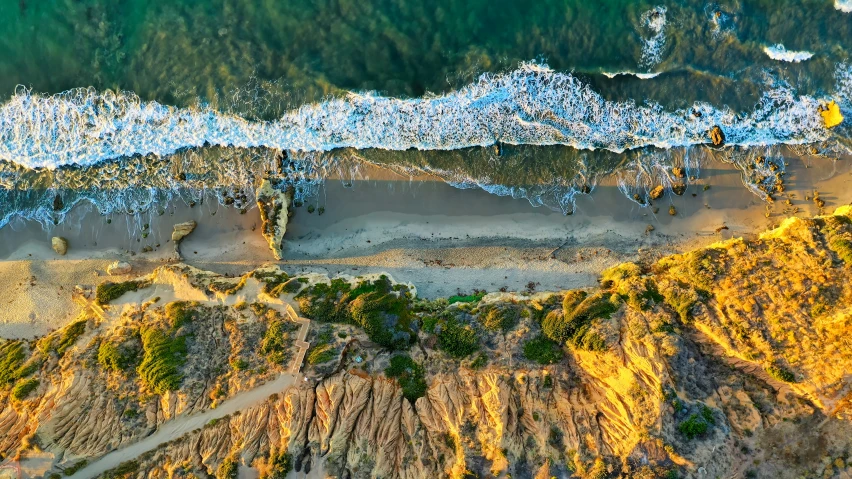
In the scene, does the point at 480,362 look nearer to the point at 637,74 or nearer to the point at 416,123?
the point at 416,123

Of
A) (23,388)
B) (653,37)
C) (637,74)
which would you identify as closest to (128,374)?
(23,388)

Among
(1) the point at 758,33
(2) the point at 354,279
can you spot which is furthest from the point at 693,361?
(1) the point at 758,33

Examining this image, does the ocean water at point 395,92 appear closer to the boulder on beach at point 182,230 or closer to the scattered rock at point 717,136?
the scattered rock at point 717,136

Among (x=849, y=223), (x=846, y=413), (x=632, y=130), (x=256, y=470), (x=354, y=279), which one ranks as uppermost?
(x=632, y=130)

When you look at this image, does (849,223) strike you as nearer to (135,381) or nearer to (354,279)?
(354,279)

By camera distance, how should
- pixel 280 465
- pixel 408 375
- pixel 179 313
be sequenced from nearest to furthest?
pixel 280 465 → pixel 408 375 → pixel 179 313

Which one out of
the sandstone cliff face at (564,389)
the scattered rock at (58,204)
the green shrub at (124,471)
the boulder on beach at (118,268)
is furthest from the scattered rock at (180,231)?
the green shrub at (124,471)
